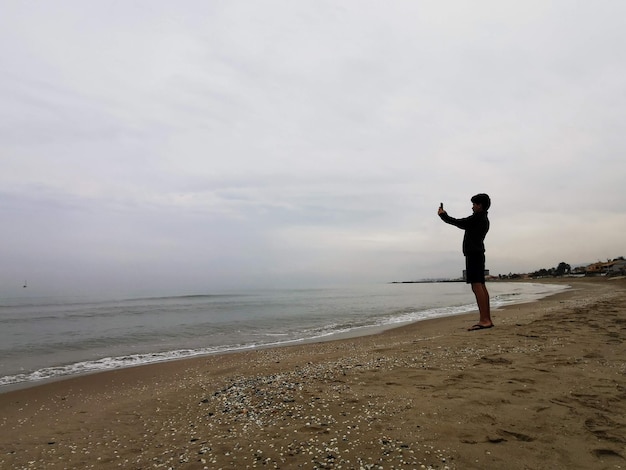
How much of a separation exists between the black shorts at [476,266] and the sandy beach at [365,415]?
44.7 inches

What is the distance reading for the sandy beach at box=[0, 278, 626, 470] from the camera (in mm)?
2844

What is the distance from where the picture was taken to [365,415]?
3.57 meters

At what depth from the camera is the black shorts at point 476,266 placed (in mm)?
6098

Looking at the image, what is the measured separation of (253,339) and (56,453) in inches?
370

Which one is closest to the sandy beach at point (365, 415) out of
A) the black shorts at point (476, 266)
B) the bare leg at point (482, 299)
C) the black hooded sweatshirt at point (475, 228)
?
the bare leg at point (482, 299)

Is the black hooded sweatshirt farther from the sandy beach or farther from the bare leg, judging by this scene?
the sandy beach

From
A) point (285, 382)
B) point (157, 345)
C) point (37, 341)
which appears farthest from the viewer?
point (37, 341)

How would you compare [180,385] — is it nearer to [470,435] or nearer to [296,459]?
[296,459]

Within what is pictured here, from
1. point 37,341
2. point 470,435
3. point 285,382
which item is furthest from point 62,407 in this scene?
point 37,341

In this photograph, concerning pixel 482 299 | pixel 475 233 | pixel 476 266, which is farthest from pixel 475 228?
pixel 482 299

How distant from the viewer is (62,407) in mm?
5363

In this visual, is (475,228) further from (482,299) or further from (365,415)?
(365,415)

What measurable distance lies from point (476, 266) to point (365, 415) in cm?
360

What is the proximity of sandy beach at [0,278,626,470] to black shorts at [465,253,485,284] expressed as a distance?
3.73 feet
